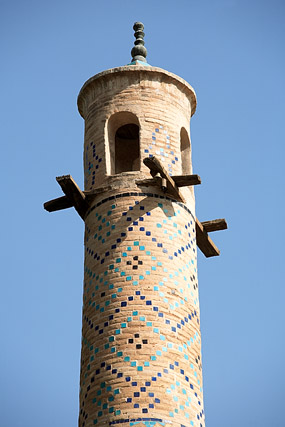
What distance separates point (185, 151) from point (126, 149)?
130 cm

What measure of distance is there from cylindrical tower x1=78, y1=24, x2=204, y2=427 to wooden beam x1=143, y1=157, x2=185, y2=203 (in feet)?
0.16

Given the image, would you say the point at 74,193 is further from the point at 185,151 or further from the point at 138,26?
the point at 138,26

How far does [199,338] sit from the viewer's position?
14.8 metres

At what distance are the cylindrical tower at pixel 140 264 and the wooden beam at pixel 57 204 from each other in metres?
0.34

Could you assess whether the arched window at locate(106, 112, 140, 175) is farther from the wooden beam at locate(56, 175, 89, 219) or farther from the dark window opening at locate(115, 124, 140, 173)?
the wooden beam at locate(56, 175, 89, 219)

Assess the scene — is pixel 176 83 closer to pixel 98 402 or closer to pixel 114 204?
pixel 114 204

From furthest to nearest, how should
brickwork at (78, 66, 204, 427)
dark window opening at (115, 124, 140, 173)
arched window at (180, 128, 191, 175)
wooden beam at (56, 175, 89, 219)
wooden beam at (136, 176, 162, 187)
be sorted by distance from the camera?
dark window opening at (115, 124, 140, 173), arched window at (180, 128, 191, 175), wooden beam at (56, 175, 89, 219), wooden beam at (136, 176, 162, 187), brickwork at (78, 66, 204, 427)

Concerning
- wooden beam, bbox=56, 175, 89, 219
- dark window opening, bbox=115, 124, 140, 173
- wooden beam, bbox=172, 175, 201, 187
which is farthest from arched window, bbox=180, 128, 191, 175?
wooden beam, bbox=56, 175, 89, 219

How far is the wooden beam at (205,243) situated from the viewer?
52.6 feet

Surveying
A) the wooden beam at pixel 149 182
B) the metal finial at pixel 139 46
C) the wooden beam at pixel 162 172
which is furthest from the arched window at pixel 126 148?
the wooden beam at pixel 162 172

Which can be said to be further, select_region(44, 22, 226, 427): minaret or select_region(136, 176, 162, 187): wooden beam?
select_region(136, 176, 162, 187): wooden beam

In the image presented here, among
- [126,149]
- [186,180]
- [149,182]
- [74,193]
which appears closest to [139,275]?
[149,182]

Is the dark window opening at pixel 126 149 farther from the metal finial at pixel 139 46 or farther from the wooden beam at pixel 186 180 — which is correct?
the wooden beam at pixel 186 180

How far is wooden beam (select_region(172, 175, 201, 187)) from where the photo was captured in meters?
15.1
